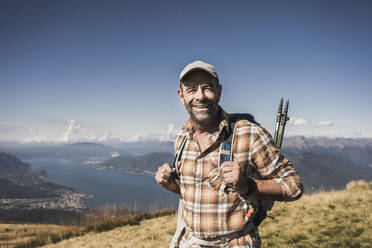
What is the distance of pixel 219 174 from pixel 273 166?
1.44 feet

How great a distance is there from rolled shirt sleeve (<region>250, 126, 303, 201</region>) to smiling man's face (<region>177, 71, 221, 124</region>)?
50cm

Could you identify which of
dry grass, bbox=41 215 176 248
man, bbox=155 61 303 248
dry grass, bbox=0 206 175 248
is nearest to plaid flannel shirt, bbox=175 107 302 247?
man, bbox=155 61 303 248

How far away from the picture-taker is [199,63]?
1.94 m

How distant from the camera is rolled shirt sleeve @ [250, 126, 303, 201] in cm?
156

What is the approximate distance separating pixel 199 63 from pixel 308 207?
27.0 ft

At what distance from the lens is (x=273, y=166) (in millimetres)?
1620

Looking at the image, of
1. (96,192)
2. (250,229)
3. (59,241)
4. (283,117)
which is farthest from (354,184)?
(96,192)

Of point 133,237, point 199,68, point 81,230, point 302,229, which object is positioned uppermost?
point 199,68

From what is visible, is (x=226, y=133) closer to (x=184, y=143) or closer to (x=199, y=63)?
(x=184, y=143)

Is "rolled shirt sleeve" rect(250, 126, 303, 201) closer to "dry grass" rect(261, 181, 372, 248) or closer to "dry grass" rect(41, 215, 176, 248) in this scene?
"dry grass" rect(261, 181, 372, 248)

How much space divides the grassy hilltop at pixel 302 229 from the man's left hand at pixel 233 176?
4.94 meters

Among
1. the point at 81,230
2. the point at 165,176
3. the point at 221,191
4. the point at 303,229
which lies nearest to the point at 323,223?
the point at 303,229

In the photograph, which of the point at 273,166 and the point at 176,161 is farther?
the point at 176,161

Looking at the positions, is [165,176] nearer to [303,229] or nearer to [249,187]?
[249,187]
